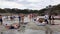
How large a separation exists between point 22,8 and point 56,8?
2.32ft

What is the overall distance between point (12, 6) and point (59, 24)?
3.44ft

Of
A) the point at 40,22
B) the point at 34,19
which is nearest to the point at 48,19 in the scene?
the point at 40,22

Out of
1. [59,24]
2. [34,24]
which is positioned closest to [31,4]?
[34,24]

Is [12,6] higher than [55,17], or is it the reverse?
[12,6]

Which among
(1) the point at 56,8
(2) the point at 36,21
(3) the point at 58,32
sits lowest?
(3) the point at 58,32

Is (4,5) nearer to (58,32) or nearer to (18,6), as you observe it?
(18,6)

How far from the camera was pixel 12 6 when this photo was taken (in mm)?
3518

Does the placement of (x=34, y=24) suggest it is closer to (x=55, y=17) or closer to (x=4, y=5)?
(x=55, y=17)

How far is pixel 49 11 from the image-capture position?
11.3ft

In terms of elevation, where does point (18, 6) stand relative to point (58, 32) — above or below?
above

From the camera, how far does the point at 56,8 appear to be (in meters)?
3.38

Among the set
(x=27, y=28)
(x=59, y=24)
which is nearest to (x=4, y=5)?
(x=27, y=28)

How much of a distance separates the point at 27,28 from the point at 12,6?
561 millimetres

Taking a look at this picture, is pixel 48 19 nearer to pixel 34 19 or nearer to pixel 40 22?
pixel 40 22
